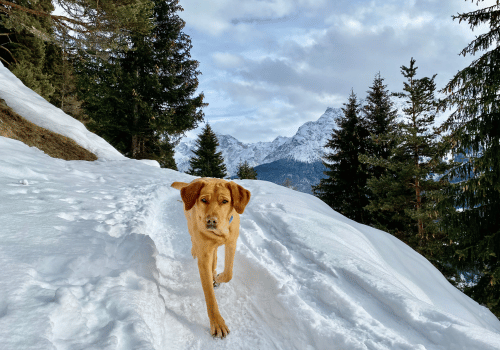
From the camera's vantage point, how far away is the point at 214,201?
90.8 inches

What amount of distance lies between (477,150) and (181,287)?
9016 millimetres

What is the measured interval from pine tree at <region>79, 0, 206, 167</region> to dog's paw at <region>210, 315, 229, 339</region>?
14.6 m

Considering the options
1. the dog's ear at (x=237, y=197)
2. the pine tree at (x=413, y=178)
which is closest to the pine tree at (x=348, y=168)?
the pine tree at (x=413, y=178)

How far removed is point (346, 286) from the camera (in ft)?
9.75

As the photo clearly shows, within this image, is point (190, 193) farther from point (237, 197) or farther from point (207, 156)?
point (207, 156)

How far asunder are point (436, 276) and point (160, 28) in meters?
20.5

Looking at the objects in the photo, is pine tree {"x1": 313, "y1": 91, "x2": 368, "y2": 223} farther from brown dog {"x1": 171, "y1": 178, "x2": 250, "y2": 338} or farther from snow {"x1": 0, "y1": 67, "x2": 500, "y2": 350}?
brown dog {"x1": 171, "y1": 178, "x2": 250, "y2": 338}

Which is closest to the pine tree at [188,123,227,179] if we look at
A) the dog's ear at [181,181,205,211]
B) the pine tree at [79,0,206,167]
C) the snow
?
the pine tree at [79,0,206,167]

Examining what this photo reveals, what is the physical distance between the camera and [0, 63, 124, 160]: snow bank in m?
8.99

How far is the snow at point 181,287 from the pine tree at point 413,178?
30.4 feet

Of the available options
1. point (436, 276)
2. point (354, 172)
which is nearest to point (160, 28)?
point (354, 172)

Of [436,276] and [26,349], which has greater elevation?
[26,349]

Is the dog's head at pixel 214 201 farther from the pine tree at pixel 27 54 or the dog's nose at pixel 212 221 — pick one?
the pine tree at pixel 27 54

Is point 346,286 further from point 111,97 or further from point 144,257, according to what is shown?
point 111,97
